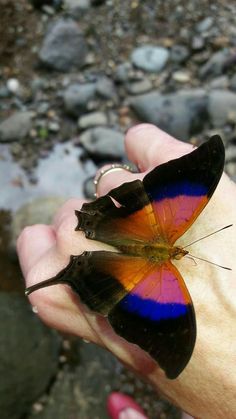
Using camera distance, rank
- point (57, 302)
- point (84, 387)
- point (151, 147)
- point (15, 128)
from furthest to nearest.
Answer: point (15, 128)
point (84, 387)
point (151, 147)
point (57, 302)

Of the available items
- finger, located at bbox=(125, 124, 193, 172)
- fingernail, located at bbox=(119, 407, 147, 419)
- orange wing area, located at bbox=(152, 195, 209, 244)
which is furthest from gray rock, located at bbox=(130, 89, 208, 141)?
orange wing area, located at bbox=(152, 195, 209, 244)

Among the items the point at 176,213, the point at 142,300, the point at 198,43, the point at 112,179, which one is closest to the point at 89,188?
the point at 198,43

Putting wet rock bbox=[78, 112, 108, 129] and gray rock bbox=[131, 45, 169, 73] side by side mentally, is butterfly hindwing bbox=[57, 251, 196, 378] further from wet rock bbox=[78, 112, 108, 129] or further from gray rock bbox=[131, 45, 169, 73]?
gray rock bbox=[131, 45, 169, 73]

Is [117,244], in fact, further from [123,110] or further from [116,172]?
[123,110]

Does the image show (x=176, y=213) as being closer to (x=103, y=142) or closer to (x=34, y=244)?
(x=34, y=244)

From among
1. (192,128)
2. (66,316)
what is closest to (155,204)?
(66,316)

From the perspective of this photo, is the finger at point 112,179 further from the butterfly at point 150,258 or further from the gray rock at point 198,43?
the gray rock at point 198,43
